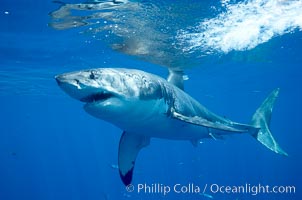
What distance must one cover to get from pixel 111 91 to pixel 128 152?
9.11ft

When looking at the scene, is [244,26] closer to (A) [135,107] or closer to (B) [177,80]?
(B) [177,80]

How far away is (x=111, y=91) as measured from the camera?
14.8ft

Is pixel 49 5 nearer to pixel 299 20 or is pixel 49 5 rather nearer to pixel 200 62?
pixel 299 20

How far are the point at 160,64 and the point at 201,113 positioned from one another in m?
12.9

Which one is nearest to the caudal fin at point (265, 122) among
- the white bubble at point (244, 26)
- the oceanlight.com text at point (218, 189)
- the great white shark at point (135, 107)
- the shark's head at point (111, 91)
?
the great white shark at point (135, 107)

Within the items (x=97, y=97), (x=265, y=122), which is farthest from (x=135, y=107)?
(x=265, y=122)

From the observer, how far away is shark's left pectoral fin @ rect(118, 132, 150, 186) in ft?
21.7

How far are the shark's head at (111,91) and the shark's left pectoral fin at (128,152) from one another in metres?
1.74

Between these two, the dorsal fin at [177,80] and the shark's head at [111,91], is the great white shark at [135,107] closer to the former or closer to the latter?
the shark's head at [111,91]

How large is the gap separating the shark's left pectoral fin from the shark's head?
174cm

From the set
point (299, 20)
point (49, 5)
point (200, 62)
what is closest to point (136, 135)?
point (49, 5)

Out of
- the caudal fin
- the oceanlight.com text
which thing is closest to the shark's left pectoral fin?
the oceanlight.com text

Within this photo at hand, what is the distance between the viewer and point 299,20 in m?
13.5

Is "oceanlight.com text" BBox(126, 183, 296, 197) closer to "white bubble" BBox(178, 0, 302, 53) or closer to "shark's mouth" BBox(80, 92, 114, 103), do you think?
"shark's mouth" BBox(80, 92, 114, 103)
